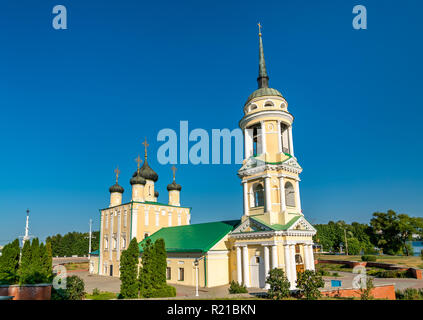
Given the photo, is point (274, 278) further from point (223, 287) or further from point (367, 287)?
point (223, 287)

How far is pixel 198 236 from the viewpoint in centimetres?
2972

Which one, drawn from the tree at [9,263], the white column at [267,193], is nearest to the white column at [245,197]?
the white column at [267,193]

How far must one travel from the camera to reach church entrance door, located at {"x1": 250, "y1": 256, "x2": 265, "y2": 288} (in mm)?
24281

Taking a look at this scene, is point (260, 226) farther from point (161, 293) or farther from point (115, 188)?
point (115, 188)

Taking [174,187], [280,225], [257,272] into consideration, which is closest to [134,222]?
[174,187]

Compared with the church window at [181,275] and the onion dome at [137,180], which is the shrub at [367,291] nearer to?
the church window at [181,275]

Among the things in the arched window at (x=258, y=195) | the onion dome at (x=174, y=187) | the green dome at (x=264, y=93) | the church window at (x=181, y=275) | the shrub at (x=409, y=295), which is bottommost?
the shrub at (x=409, y=295)

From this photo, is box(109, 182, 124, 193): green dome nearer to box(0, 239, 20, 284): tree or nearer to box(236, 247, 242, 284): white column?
box(0, 239, 20, 284): tree

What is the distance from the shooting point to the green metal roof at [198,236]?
27127 mm

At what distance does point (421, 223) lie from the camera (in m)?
47.8

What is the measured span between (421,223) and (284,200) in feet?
118

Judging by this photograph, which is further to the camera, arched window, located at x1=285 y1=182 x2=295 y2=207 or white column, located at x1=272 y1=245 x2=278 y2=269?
arched window, located at x1=285 y1=182 x2=295 y2=207

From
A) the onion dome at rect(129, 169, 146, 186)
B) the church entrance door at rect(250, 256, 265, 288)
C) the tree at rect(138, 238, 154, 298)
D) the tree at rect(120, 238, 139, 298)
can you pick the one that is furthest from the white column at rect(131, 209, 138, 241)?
the tree at rect(138, 238, 154, 298)

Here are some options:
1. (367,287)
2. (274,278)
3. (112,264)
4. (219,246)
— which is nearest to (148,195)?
(112,264)
